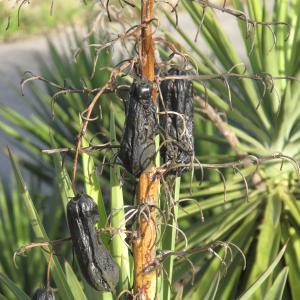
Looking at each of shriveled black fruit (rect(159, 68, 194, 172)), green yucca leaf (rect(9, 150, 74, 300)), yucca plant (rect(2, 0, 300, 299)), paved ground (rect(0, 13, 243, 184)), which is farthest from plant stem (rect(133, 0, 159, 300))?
paved ground (rect(0, 13, 243, 184))

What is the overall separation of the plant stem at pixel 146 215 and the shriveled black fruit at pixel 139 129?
5 cm

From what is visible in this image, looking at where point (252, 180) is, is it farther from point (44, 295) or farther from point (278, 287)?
point (44, 295)

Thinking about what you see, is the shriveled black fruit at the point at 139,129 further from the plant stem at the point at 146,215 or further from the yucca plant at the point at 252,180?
the yucca plant at the point at 252,180

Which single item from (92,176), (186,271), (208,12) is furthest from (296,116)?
(92,176)

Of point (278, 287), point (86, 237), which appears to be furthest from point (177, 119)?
point (278, 287)

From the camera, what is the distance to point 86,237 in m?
1.41

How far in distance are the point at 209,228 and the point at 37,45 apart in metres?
7.41

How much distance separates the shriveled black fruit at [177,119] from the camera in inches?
56.4

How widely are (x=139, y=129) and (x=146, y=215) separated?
17cm

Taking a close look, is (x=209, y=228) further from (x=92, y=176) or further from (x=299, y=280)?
(x=92, y=176)

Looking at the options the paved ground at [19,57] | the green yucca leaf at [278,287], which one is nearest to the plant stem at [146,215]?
the green yucca leaf at [278,287]

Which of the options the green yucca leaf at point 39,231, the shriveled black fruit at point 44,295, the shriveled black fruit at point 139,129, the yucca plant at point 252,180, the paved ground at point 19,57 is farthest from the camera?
the paved ground at point 19,57

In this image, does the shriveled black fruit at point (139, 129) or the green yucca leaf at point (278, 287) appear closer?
the shriveled black fruit at point (139, 129)

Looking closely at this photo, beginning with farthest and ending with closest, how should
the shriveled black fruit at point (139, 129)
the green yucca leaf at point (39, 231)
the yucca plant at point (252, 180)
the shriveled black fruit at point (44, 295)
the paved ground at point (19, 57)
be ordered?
the paved ground at point (19, 57) → the yucca plant at point (252, 180) → the green yucca leaf at point (39, 231) → the shriveled black fruit at point (44, 295) → the shriveled black fruit at point (139, 129)
